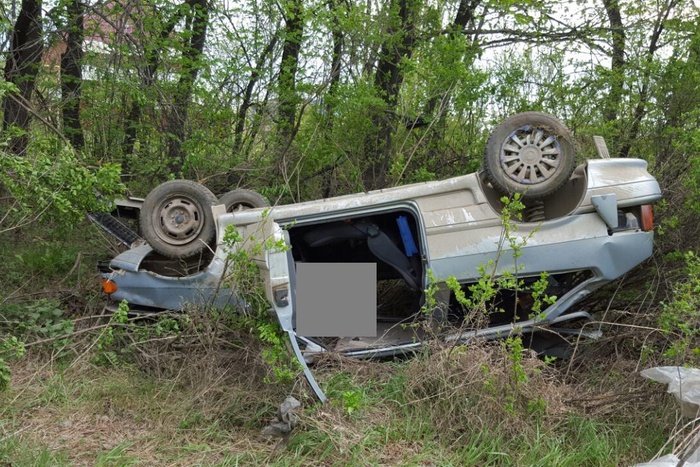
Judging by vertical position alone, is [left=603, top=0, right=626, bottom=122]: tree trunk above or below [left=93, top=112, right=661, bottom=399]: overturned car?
above

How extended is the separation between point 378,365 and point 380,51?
467 centimetres

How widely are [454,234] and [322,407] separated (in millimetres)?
1515

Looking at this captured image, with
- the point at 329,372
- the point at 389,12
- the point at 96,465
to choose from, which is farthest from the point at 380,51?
the point at 96,465

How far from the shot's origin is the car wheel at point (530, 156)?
4.08m

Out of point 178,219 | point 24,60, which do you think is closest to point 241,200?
point 178,219

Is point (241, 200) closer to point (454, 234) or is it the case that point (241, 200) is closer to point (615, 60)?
point (454, 234)

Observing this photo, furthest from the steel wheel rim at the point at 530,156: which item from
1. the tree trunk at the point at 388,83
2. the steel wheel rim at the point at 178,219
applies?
the tree trunk at the point at 388,83

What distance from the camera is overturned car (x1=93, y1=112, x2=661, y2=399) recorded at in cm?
395

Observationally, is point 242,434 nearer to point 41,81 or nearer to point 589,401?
point 589,401

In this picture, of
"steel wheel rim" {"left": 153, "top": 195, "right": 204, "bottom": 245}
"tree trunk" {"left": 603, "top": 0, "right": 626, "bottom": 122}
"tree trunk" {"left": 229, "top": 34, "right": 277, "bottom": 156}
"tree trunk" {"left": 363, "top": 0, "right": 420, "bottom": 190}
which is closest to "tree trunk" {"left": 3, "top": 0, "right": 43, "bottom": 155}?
"tree trunk" {"left": 229, "top": 34, "right": 277, "bottom": 156}

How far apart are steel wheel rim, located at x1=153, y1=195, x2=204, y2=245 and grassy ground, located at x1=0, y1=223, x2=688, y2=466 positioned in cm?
65

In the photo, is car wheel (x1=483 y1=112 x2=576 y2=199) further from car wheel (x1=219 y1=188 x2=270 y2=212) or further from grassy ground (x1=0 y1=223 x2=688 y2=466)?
car wheel (x1=219 y1=188 x2=270 y2=212)

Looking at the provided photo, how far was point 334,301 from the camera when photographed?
4.09 metres

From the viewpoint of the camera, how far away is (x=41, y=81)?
7.66 meters
